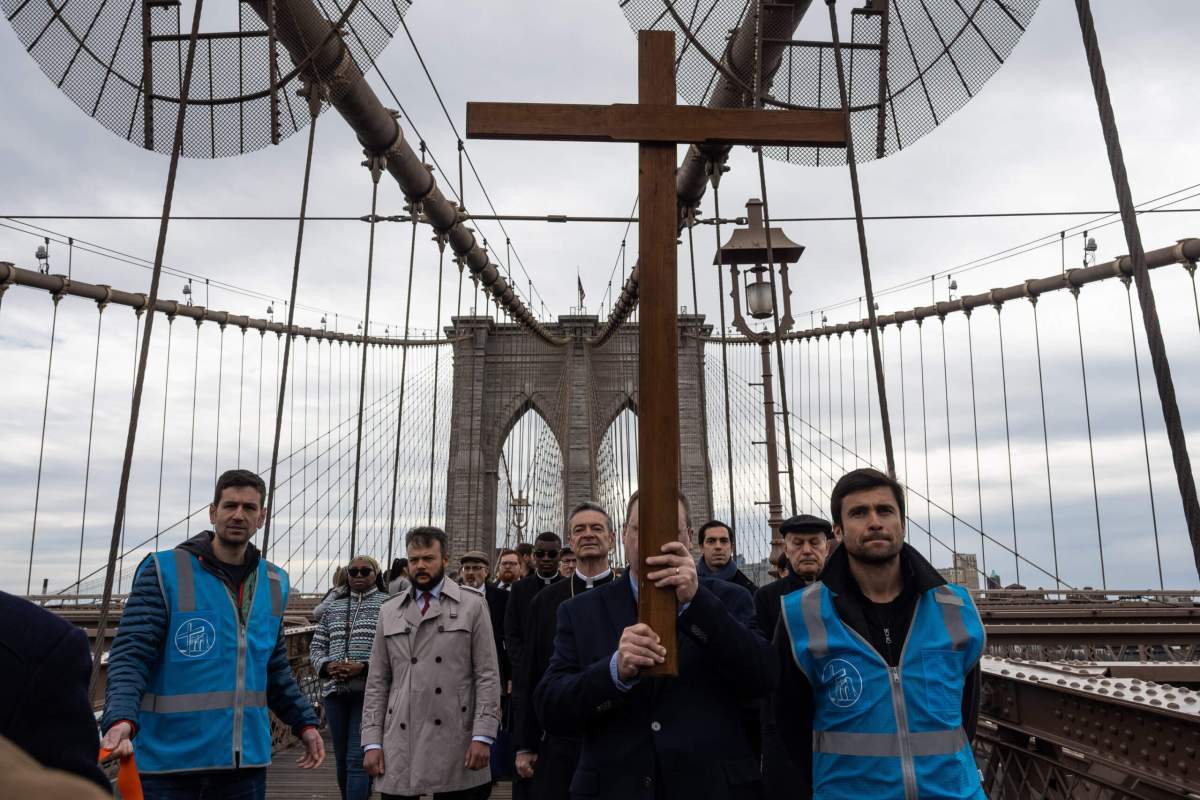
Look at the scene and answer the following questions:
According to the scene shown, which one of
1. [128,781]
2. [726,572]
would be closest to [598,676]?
[128,781]

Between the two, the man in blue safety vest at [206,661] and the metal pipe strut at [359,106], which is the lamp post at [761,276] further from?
the man in blue safety vest at [206,661]

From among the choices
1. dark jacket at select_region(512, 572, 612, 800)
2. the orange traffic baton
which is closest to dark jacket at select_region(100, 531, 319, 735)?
the orange traffic baton

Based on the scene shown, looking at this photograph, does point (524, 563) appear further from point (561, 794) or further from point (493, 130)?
point (493, 130)

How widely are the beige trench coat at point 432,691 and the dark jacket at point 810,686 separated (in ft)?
Result: 4.25

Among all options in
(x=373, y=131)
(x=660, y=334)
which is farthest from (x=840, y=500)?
(x=373, y=131)

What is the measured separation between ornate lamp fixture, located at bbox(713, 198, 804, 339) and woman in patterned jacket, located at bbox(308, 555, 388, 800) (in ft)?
13.6

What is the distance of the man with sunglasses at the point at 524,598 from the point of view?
3572mm

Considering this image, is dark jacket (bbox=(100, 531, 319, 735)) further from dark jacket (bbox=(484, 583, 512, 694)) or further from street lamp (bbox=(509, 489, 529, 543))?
street lamp (bbox=(509, 489, 529, 543))

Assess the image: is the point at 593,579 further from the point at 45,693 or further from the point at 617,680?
the point at 45,693

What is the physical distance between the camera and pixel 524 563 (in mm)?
6367

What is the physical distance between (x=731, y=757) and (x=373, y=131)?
6116mm

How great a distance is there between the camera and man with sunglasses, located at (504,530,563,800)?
3572mm

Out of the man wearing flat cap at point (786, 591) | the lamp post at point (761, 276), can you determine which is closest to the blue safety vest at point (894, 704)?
the man wearing flat cap at point (786, 591)

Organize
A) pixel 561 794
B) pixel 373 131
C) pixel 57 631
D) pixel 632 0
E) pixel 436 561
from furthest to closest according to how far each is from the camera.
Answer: pixel 373 131 < pixel 632 0 < pixel 436 561 < pixel 561 794 < pixel 57 631
